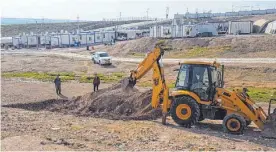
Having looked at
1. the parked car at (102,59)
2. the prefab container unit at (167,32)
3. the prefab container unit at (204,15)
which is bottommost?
the parked car at (102,59)

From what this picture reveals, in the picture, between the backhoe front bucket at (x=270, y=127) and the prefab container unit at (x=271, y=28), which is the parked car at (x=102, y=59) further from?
the backhoe front bucket at (x=270, y=127)

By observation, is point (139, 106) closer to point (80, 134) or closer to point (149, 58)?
point (149, 58)

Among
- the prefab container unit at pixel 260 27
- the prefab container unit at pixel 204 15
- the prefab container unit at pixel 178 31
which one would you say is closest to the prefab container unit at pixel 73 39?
the prefab container unit at pixel 178 31

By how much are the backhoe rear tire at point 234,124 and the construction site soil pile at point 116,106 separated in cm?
406

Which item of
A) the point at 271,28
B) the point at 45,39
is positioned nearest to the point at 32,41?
the point at 45,39

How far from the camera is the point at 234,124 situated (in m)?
16.2

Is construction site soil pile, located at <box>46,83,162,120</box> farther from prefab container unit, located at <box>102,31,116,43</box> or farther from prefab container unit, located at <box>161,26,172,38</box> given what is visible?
prefab container unit, located at <box>102,31,116,43</box>

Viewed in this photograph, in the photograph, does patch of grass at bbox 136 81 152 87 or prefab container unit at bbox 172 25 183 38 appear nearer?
patch of grass at bbox 136 81 152 87

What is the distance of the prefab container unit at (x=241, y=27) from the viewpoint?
69688 millimetres

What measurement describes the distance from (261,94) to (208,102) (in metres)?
11.9

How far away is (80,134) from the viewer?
16.0 meters

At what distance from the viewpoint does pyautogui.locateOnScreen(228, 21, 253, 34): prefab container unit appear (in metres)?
69.7

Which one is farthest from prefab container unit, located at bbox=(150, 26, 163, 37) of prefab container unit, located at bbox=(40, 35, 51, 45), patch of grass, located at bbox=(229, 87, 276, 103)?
patch of grass, located at bbox=(229, 87, 276, 103)

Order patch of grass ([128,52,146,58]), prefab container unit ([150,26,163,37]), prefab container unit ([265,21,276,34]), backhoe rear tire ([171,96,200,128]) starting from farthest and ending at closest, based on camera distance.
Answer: prefab container unit ([150,26,163,37]), prefab container unit ([265,21,276,34]), patch of grass ([128,52,146,58]), backhoe rear tire ([171,96,200,128])
